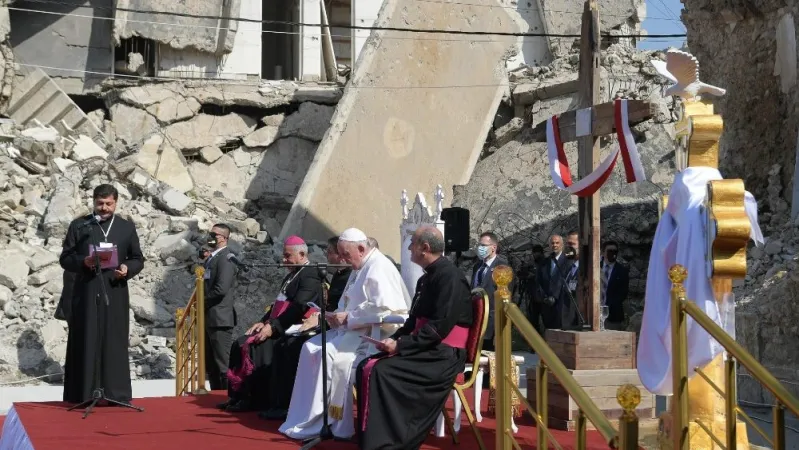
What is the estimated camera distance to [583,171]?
7.83 meters

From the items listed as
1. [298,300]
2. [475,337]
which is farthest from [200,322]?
[475,337]

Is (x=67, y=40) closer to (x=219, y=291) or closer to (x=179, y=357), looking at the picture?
(x=219, y=291)

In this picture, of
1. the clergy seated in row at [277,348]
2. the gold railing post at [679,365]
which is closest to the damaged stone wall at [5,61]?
the clergy seated in row at [277,348]

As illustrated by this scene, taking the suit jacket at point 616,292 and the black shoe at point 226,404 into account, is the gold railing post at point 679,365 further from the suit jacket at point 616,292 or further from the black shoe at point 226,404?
the suit jacket at point 616,292

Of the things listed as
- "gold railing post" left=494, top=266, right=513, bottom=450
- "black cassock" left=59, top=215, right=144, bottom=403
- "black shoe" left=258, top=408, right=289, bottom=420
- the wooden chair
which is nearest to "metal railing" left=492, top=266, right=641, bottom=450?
"gold railing post" left=494, top=266, right=513, bottom=450

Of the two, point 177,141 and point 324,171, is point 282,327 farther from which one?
point 177,141

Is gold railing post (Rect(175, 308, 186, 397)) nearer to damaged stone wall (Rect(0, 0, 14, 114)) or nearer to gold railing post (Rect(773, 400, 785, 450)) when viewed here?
gold railing post (Rect(773, 400, 785, 450))

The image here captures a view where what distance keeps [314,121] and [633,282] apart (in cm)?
930

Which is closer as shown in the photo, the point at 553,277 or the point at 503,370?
the point at 503,370

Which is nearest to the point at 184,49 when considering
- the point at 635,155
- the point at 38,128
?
the point at 38,128

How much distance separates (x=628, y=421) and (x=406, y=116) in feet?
51.7

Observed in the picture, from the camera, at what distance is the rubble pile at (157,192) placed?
1376cm

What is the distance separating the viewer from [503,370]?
5.00 meters

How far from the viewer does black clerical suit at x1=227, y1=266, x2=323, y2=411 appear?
766 centimetres
